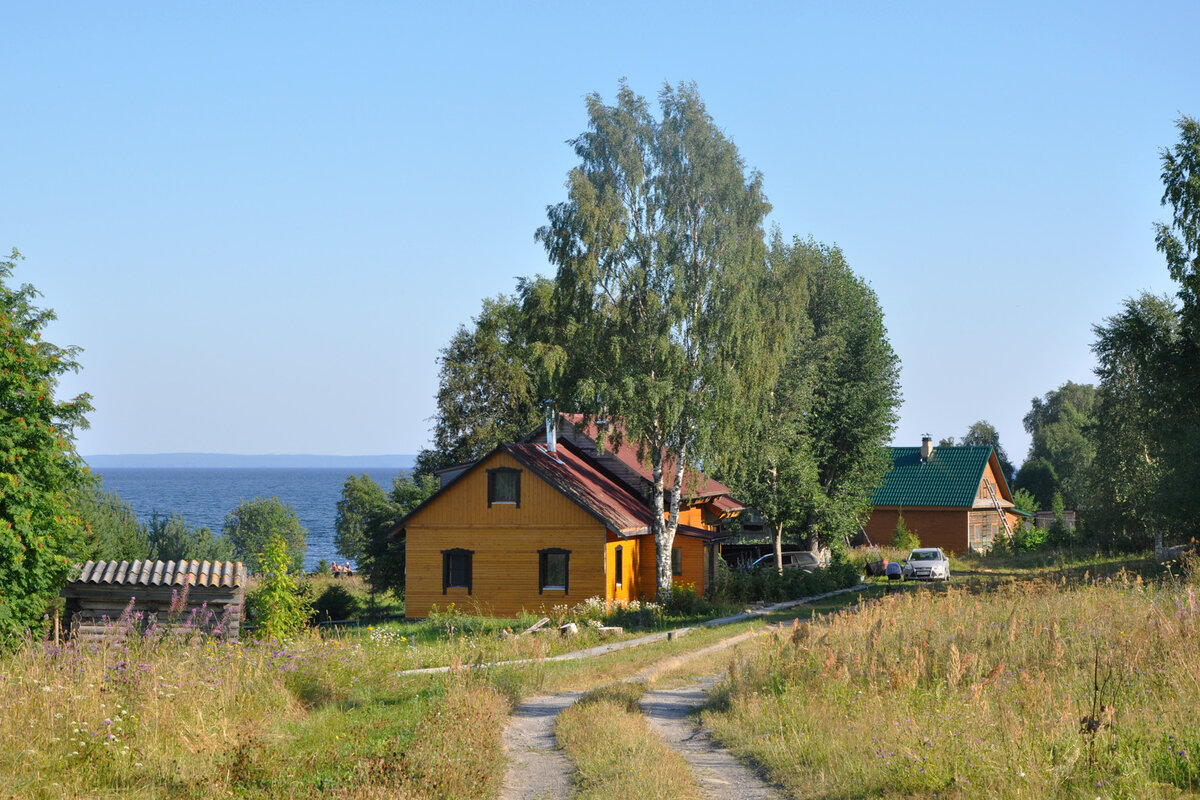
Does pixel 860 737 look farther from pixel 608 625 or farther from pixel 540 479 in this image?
pixel 540 479

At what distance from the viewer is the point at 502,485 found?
36812 millimetres

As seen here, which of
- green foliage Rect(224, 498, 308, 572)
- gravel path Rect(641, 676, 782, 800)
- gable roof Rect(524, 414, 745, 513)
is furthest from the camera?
green foliage Rect(224, 498, 308, 572)

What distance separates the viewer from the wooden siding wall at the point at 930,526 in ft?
192

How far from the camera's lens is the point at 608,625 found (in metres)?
31.7

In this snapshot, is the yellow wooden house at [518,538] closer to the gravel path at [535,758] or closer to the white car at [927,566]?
the white car at [927,566]

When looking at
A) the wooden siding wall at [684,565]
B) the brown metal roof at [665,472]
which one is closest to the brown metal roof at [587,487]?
the brown metal roof at [665,472]

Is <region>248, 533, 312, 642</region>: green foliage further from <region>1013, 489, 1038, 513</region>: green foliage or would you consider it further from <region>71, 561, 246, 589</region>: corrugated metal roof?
<region>1013, 489, 1038, 513</region>: green foliage

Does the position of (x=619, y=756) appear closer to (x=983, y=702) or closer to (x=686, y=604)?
(x=983, y=702)

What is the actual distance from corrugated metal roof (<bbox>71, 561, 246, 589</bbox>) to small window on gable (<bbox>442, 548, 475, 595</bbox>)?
44.0 ft

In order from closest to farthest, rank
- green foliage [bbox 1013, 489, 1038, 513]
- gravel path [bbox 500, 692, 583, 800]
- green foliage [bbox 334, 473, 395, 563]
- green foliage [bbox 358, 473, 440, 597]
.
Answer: gravel path [bbox 500, 692, 583, 800]
green foliage [bbox 358, 473, 440, 597]
green foliage [bbox 334, 473, 395, 563]
green foliage [bbox 1013, 489, 1038, 513]

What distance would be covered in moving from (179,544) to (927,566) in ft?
105

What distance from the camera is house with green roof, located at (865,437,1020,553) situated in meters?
58.8

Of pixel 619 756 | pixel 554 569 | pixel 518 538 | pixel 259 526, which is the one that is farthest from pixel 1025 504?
pixel 619 756

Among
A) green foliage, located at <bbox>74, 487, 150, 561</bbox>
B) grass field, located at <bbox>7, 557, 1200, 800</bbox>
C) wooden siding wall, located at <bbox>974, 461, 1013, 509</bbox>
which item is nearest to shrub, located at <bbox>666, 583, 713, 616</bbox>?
green foliage, located at <bbox>74, 487, 150, 561</bbox>
